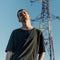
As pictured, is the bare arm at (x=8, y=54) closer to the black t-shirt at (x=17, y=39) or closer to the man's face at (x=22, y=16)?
the black t-shirt at (x=17, y=39)

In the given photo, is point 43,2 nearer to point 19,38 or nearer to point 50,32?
point 50,32

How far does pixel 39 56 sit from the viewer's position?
10.6 ft

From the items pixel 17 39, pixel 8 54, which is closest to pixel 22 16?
pixel 17 39

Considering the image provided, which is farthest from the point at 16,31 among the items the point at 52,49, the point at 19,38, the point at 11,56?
the point at 52,49

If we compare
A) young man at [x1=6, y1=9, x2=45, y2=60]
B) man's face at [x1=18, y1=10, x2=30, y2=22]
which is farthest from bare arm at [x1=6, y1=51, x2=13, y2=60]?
man's face at [x1=18, y1=10, x2=30, y2=22]

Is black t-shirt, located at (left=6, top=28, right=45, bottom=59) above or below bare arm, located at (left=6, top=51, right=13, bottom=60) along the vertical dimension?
above

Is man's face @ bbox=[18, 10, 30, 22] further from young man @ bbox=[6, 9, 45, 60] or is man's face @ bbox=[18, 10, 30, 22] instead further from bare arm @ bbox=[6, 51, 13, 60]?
bare arm @ bbox=[6, 51, 13, 60]

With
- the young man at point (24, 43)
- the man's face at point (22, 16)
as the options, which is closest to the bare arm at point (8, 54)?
the young man at point (24, 43)

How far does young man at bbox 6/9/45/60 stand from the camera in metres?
3.11

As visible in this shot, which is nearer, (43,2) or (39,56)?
(39,56)

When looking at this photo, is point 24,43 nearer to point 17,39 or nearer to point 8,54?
point 17,39

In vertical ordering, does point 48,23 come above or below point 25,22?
below

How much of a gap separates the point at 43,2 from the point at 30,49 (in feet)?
48.3

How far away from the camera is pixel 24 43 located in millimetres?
3146
